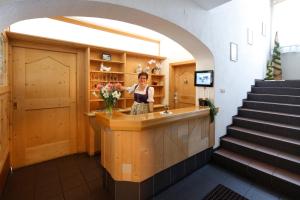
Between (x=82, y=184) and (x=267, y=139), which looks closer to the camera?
(x=82, y=184)

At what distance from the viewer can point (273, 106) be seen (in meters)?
3.68

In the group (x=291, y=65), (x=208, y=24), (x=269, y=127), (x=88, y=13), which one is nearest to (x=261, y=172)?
(x=269, y=127)

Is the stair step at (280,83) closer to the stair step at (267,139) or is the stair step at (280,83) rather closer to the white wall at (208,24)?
the white wall at (208,24)

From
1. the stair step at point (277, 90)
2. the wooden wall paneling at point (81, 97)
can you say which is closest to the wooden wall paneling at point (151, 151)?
the wooden wall paneling at point (81, 97)

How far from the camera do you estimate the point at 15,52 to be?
2.87 meters

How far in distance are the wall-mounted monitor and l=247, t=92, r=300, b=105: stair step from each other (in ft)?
5.92

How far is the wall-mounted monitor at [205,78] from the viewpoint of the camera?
3187mm

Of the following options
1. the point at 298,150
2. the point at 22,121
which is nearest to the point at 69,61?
the point at 22,121

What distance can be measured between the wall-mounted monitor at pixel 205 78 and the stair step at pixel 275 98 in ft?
5.92

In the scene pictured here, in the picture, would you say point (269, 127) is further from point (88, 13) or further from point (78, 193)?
point (88, 13)

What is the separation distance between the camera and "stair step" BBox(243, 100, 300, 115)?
3372 millimetres

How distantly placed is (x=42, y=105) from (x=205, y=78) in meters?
3.16

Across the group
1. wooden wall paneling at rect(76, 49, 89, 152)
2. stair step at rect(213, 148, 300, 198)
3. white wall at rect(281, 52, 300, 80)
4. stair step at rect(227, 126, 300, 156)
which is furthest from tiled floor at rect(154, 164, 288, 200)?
white wall at rect(281, 52, 300, 80)

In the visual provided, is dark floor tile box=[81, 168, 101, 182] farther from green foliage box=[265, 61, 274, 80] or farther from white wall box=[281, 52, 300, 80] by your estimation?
white wall box=[281, 52, 300, 80]
